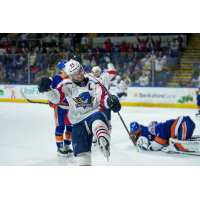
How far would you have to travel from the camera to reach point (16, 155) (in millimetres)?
3830

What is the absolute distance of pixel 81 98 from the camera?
2.46m

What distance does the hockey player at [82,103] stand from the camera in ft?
7.84

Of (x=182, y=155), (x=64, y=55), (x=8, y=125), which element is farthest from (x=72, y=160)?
(x=64, y=55)

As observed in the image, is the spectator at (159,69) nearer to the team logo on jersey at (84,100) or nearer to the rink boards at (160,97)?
the rink boards at (160,97)

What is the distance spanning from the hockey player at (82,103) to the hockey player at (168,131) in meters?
1.50

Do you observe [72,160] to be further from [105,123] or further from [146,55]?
[146,55]

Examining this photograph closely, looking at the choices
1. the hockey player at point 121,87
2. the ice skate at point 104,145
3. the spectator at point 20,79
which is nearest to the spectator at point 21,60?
the spectator at point 20,79

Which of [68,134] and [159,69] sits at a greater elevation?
[159,69]

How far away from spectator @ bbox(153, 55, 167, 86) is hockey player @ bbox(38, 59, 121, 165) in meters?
7.70

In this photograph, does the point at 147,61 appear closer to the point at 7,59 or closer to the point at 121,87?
the point at 121,87

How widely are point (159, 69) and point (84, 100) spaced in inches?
314

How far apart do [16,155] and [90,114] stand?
1.86 metres

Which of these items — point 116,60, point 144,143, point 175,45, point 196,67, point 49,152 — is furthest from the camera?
point 175,45

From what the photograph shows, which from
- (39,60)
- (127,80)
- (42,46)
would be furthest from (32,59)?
(127,80)
